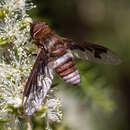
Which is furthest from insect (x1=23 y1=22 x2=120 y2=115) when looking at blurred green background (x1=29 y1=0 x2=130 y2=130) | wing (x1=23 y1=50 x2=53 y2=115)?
blurred green background (x1=29 y1=0 x2=130 y2=130)

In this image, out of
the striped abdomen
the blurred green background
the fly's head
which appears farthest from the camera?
the blurred green background

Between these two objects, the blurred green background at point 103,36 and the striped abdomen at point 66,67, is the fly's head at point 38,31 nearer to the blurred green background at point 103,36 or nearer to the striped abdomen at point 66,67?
the striped abdomen at point 66,67

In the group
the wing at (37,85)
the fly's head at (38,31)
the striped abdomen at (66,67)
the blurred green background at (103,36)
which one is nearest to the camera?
the wing at (37,85)

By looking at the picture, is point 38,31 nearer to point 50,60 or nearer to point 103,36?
point 50,60

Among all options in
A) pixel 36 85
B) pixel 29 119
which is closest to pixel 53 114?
pixel 29 119

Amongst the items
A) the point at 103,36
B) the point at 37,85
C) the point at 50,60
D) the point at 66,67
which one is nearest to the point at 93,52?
the point at 66,67

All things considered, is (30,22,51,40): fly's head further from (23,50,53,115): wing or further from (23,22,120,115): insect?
(23,50,53,115): wing

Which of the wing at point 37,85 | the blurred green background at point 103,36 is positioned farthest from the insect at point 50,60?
the blurred green background at point 103,36
